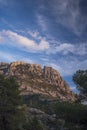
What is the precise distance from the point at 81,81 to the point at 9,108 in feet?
53.1

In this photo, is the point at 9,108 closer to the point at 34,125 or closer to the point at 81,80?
the point at 34,125

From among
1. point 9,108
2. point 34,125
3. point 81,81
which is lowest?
point 34,125

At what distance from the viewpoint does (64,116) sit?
37.8 meters

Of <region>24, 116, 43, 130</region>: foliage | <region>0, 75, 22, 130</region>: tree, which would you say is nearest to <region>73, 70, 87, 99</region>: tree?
<region>0, 75, 22, 130</region>: tree

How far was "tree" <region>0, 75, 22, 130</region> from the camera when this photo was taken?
4986 cm

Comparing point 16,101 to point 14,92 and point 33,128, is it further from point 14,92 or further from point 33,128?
point 33,128

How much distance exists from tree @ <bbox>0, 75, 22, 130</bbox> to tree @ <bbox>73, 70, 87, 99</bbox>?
1452cm

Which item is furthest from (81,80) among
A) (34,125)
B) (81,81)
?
(34,125)

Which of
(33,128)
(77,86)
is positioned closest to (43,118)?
(33,128)

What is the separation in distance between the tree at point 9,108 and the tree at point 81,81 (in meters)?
14.5

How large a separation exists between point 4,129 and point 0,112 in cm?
307

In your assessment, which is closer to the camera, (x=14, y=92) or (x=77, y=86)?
(x=77, y=86)

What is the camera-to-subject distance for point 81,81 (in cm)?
3975

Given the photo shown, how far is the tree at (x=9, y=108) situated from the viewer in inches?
1963
